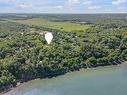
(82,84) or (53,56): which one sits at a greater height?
(53,56)

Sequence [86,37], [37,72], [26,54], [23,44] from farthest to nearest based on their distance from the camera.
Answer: [86,37], [23,44], [26,54], [37,72]

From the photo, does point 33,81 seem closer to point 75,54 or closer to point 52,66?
point 52,66

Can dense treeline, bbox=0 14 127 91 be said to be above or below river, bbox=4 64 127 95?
above

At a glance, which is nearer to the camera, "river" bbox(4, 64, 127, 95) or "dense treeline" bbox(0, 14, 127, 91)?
"river" bbox(4, 64, 127, 95)

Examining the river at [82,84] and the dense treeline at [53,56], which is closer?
the river at [82,84]

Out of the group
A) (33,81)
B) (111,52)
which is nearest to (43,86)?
(33,81)
